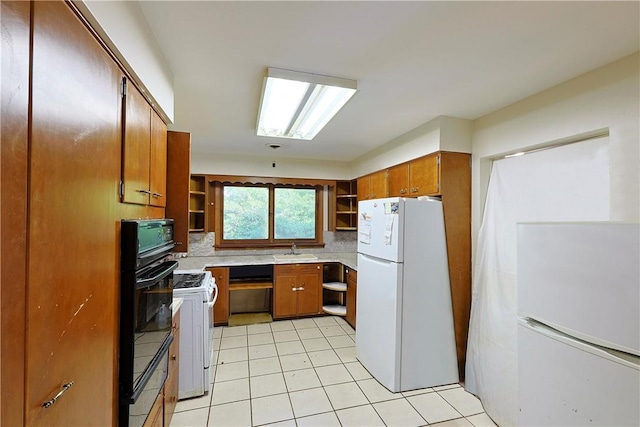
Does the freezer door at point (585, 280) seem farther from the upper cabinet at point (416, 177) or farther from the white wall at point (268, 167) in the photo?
the white wall at point (268, 167)

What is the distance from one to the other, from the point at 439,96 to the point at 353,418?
250cm

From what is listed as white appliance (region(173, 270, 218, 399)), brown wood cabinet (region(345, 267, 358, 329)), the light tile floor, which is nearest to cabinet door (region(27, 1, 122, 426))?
white appliance (region(173, 270, 218, 399))

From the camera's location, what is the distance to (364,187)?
395 cm

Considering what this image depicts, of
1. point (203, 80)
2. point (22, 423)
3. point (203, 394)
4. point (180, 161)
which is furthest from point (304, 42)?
point (203, 394)

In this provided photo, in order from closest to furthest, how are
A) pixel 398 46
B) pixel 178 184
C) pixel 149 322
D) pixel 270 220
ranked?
1. pixel 149 322
2. pixel 398 46
3. pixel 178 184
4. pixel 270 220

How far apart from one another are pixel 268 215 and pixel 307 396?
2707 millimetres

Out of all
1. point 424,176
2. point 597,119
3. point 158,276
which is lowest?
point 158,276

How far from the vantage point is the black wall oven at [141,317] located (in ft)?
3.55

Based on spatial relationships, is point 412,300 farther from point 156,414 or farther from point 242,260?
point 242,260

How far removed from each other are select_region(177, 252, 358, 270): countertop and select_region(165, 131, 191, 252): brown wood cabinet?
5.44 feet

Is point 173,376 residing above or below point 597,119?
below

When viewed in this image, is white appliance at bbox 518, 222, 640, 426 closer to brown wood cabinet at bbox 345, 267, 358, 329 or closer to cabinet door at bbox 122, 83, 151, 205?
cabinet door at bbox 122, 83, 151, 205

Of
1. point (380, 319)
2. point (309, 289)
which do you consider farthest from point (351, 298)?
point (380, 319)

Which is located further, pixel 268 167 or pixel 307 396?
pixel 268 167
